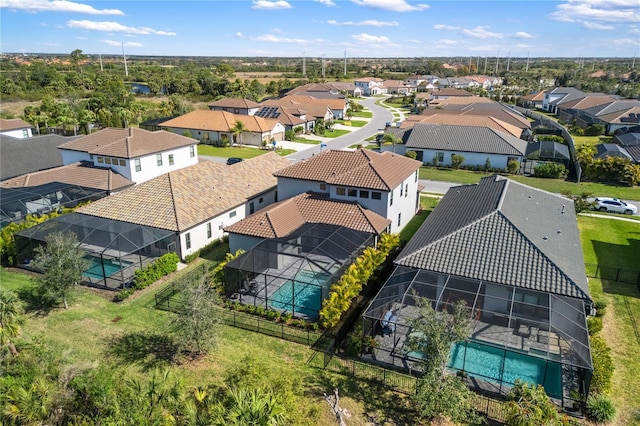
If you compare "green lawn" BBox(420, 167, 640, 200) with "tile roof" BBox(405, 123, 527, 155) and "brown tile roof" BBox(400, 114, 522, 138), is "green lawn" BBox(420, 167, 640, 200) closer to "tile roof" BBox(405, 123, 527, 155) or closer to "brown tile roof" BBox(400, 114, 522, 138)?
"tile roof" BBox(405, 123, 527, 155)

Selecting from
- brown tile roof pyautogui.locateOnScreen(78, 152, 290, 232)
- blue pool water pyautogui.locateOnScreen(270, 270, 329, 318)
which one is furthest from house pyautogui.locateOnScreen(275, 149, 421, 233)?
blue pool water pyautogui.locateOnScreen(270, 270, 329, 318)

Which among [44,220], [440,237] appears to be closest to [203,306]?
[440,237]

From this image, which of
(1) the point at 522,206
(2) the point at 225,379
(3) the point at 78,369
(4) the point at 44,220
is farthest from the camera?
(4) the point at 44,220

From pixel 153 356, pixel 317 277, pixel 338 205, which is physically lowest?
pixel 153 356

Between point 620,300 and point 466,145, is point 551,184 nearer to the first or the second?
point 466,145

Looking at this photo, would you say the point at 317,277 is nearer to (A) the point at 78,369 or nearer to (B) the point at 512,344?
(B) the point at 512,344

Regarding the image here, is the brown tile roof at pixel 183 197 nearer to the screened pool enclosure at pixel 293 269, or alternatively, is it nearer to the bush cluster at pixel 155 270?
the bush cluster at pixel 155 270

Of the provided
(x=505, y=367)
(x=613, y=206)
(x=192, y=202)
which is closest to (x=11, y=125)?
(x=192, y=202)
